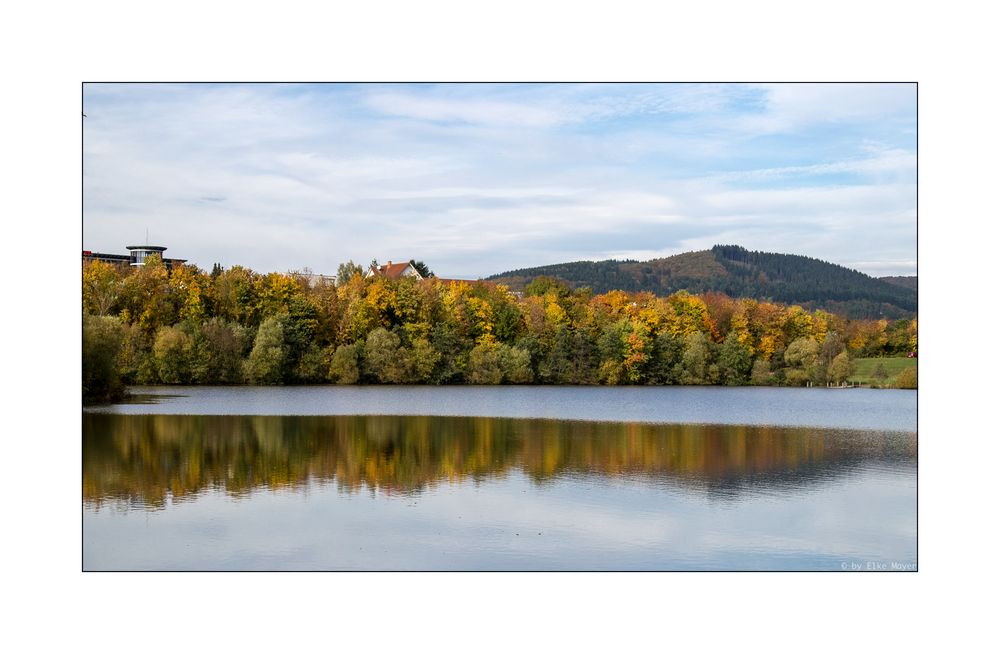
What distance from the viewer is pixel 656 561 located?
1166cm

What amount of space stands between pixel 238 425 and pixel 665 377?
110 ft

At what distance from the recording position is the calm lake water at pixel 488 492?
11.9m

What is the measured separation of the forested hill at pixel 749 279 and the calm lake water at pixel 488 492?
3.39 metres

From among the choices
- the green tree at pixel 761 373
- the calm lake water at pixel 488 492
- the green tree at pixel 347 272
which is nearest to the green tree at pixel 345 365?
the green tree at pixel 347 272

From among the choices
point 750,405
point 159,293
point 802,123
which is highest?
point 802,123

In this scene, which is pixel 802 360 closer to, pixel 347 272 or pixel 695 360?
pixel 695 360

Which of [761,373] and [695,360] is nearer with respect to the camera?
[761,373]

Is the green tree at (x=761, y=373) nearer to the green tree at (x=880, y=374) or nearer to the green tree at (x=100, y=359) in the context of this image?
the green tree at (x=880, y=374)

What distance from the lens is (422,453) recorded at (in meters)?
20.2

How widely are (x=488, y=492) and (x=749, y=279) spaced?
2439cm

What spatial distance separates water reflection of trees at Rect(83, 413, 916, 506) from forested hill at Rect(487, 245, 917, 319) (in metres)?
3.77

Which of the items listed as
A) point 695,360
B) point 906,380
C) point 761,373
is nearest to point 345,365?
point 695,360
